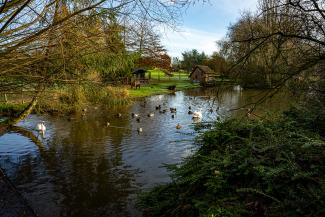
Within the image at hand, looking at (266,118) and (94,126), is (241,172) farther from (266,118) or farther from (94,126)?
(94,126)

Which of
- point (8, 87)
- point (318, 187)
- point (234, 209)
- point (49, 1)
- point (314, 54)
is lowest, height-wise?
point (234, 209)

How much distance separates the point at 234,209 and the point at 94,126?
593 inches

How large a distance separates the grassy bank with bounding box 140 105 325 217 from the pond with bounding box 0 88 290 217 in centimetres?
67

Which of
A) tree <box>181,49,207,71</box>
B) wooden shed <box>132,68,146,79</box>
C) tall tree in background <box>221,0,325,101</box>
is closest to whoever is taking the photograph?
tall tree in background <box>221,0,325,101</box>

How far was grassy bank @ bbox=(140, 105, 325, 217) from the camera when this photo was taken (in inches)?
147

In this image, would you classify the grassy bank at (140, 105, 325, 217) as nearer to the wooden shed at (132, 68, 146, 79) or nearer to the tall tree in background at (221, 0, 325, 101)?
the tall tree in background at (221, 0, 325, 101)

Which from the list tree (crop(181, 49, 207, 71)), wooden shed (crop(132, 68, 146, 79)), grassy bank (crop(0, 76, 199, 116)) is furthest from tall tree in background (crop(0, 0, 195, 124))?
tree (crop(181, 49, 207, 71))

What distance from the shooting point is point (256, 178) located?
4.28 meters

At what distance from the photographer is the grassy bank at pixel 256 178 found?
3734 mm

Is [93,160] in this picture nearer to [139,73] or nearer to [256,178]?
[256,178]

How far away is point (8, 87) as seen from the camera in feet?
15.8

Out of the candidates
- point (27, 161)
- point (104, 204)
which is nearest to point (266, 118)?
point (104, 204)

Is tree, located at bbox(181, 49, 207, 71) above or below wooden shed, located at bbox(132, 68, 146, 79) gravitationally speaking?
above

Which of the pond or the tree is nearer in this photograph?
the pond
